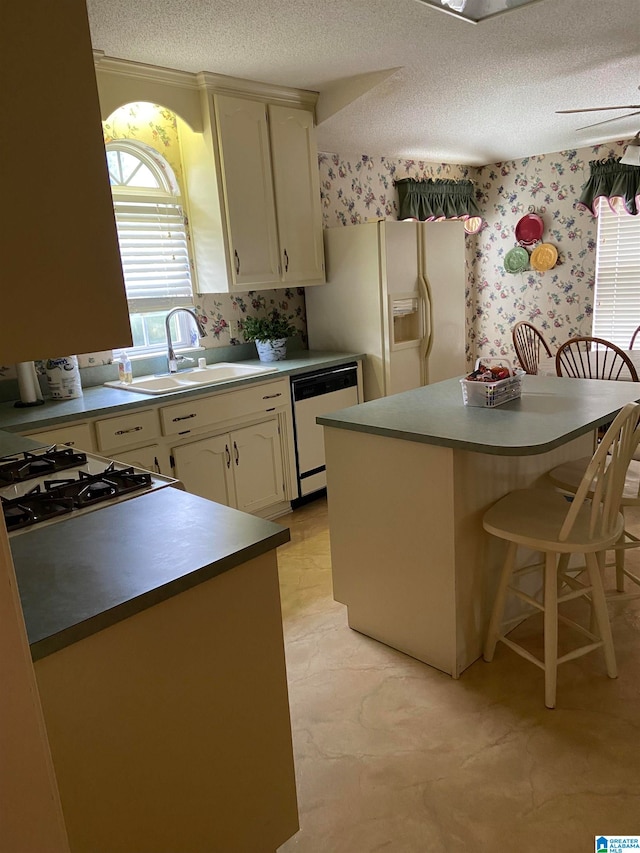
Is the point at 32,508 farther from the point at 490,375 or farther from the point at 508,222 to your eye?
the point at 508,222

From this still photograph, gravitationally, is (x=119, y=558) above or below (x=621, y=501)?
above

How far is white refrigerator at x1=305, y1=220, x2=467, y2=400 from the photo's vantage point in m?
3.94

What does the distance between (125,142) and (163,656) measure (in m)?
3.11

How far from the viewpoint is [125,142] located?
3424mm

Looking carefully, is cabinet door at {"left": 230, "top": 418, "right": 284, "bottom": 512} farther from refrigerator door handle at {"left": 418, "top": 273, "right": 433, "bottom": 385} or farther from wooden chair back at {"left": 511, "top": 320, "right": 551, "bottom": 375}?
wooden chair back at {"left": 511, "top": 320, "right": 551, "bottom": 375}

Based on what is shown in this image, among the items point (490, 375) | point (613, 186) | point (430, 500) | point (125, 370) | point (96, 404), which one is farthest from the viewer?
point (613, 186)

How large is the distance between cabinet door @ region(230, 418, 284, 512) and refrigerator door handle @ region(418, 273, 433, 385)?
1.28 m

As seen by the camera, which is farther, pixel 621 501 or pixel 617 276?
pixel 617 276

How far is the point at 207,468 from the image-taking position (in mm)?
3270

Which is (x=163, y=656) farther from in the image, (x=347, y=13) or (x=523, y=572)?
(x=347, y=13)

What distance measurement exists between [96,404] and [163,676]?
191 cm

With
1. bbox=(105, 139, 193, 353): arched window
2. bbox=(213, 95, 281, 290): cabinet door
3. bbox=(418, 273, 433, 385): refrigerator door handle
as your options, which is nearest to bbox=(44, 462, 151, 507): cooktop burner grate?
bbox=(105, 139, 193, 353): arched window

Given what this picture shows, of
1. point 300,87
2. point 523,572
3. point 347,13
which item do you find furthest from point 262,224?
point 523,572

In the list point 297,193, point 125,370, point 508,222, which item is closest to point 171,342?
point 125,370
